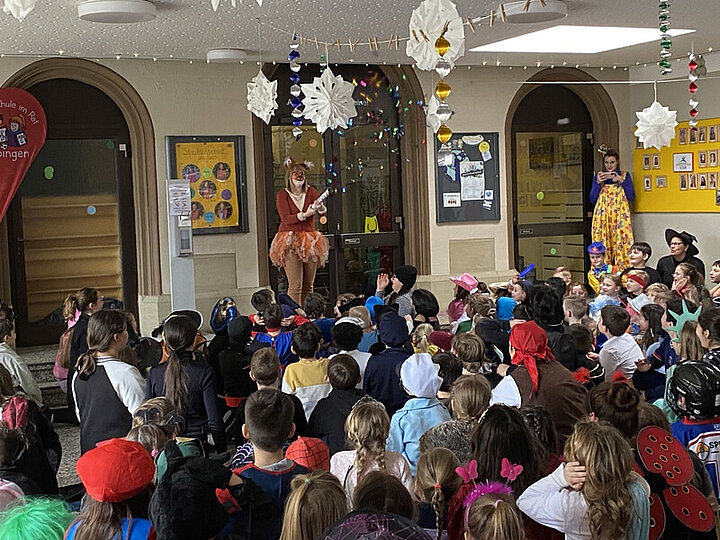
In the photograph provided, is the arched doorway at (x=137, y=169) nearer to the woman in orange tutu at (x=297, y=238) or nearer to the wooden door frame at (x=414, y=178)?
the woman in orange tutu at (x=297, y=238)

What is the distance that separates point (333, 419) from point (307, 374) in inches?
23.1

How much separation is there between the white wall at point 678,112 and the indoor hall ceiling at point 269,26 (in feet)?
3.58

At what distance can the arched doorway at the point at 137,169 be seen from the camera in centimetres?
830

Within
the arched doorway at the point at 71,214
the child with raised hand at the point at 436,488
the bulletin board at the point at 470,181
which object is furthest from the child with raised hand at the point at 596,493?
Result: the bulletin board at the point at 470,181

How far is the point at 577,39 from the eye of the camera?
326 inches

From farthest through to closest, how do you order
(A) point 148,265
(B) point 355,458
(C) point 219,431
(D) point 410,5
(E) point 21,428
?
(A) point 148,265, (D) point 410,5, (C) point 219,431, (E) point 21,428, (B) point 355,458

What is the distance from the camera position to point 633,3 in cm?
661

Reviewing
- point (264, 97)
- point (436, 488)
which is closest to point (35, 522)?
point (436, 488)

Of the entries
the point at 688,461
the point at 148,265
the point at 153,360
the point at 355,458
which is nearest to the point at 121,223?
the point at 148,265

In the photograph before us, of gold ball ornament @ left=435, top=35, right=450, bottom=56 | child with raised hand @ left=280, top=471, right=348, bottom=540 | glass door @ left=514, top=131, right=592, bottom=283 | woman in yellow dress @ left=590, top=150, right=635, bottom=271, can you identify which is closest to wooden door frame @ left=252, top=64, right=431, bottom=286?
glass door @ left=514, top=131, right=592, bottom=283

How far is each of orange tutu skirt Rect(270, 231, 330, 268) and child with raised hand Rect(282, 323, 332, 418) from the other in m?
3.96

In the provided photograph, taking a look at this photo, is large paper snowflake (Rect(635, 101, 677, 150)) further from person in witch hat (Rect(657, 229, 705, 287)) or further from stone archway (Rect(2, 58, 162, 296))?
stone archway (Rect(2, 58, 162, 296))

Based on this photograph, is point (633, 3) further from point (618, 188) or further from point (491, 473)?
point (491, 473)

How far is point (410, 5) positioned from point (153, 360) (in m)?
3.05
